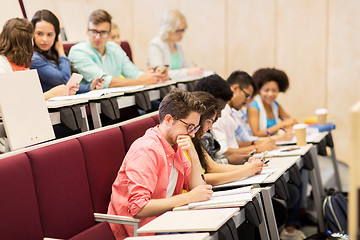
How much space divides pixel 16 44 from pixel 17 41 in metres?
0.02

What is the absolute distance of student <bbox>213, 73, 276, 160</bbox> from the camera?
3053 millimetres

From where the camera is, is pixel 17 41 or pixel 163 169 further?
pixel 17 41

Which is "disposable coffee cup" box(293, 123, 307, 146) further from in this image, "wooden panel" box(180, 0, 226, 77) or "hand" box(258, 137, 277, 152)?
"wooden panel" box(180, 0, 226, 77)

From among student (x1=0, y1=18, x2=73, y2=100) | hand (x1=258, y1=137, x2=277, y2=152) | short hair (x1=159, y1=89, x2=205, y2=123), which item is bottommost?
hand (x1=258, y1=137, x2=277, y2=152)

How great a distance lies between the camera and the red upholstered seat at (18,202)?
179cm

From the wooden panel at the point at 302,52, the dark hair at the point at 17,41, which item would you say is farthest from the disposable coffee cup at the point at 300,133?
the wooden panel at the point at 302,52

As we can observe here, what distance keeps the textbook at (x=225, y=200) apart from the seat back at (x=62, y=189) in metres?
0.43

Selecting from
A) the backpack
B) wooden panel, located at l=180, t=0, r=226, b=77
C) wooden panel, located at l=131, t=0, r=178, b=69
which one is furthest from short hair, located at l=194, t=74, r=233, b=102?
wooden panel, located at l=131, t=0, r=178, b=69

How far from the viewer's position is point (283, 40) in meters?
5.84

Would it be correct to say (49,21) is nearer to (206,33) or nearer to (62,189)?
(62,189)

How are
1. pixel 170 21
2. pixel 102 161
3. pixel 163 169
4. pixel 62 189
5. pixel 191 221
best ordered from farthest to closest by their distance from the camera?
pixel 170 21 < pixel 102 161 < pixel 163 169 < pixel 62 189 < pixel 191 221

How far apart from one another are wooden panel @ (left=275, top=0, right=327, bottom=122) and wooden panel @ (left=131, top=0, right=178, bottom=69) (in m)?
1.41

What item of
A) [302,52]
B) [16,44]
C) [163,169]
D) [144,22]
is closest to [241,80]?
[163,169]

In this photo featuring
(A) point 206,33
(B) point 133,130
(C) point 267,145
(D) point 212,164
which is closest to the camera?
(B) point 133,130
